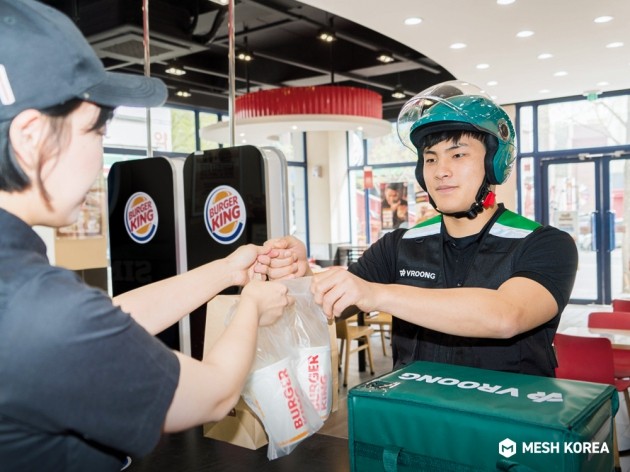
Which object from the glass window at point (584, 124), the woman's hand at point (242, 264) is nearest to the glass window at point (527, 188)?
the glass window at point (584, 124)

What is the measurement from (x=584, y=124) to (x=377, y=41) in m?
4.68

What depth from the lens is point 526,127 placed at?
36.3 feet

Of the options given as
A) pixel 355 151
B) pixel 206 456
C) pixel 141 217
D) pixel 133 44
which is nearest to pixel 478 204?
pixel 206 456

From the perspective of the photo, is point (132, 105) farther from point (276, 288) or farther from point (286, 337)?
point (286, 337)

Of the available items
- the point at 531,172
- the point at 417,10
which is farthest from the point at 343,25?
the point at 531,172

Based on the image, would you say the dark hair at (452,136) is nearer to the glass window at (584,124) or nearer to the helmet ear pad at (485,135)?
the helmet ear pad at (485,135)

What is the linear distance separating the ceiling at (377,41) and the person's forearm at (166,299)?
4145mm

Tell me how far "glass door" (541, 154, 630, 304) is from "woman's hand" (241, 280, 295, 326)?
1019cm

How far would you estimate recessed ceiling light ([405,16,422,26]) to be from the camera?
18.1 ft

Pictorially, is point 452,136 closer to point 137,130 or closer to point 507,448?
point 507,448

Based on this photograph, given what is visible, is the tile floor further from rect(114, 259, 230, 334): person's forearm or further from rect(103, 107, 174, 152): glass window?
rect(103, 107, 174, 152): glass window

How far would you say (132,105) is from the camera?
0.92m

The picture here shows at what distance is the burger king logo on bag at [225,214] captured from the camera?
253 centimetres

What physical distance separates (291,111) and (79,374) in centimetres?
652
